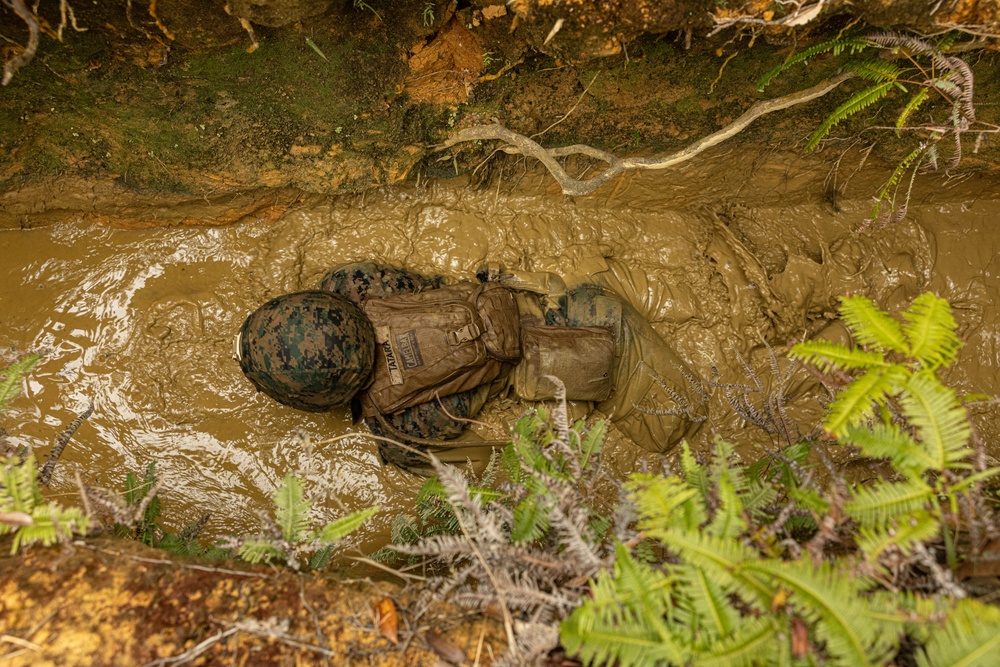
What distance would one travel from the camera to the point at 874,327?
78.4 inches

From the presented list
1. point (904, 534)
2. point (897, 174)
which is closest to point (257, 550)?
point (904, 534)

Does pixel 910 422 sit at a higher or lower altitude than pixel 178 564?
higher

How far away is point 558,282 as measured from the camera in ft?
13.1

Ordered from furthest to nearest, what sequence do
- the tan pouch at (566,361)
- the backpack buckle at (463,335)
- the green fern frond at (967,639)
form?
the tan pouch at (566,361)
the backpack buckle at (463,335)
the green fern frond at (967,639)

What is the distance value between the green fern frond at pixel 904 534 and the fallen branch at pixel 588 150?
6.84 ft

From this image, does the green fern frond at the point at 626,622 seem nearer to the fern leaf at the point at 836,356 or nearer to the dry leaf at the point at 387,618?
the dry leaf at the point at 387,618

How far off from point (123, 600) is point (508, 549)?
1337 millimetres

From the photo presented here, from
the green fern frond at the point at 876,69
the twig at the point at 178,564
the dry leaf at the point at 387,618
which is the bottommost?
the dry leaf at the point at 387,618

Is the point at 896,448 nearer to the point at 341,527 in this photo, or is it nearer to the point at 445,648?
the point at 445,648

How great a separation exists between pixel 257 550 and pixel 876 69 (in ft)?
11.1

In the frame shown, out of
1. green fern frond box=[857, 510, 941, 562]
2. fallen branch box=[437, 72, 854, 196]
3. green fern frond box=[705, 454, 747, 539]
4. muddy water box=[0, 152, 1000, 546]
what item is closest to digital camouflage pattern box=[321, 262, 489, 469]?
muddy water box=[0, 152, 1000, 546]

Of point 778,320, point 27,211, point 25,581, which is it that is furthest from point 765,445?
point 27,211

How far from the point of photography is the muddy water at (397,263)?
12.5ft

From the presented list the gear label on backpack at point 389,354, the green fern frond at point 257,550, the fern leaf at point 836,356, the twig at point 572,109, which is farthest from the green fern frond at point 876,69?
the green fern frond at point 257,550
